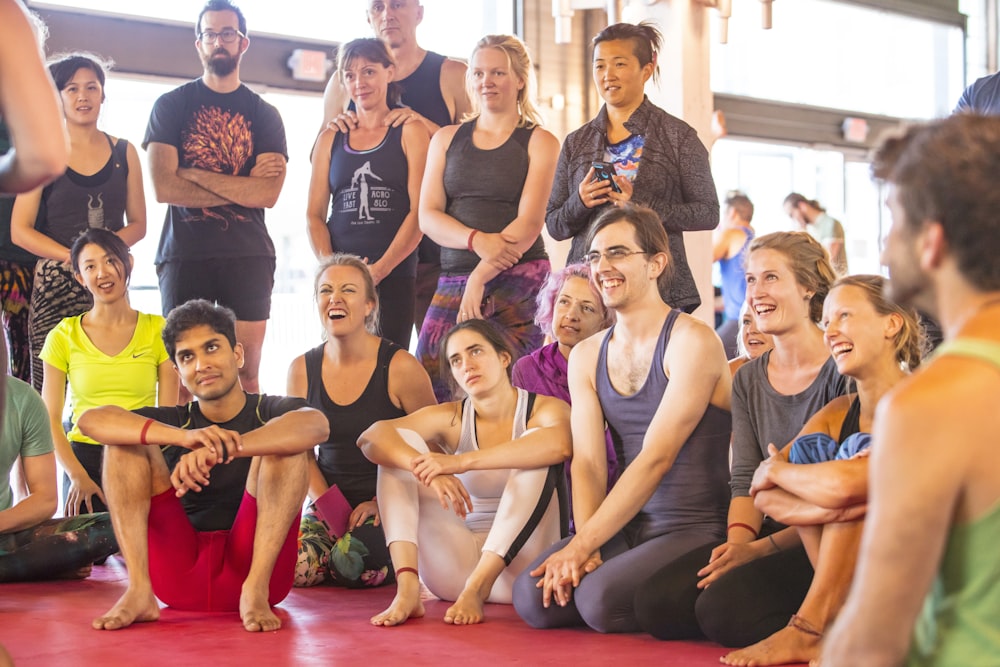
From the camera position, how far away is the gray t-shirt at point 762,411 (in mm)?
2762

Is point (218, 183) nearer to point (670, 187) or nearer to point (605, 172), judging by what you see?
point (605, 172)

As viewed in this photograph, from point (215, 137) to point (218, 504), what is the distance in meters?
1.47

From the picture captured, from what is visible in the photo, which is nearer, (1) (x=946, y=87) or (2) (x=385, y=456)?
(2) (x=385, y=456)

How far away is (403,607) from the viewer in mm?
2945

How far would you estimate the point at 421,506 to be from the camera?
3.28 metres

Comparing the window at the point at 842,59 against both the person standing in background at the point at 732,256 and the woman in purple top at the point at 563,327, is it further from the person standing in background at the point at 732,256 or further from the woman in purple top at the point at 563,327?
the woman in purple top at the point at 563,327

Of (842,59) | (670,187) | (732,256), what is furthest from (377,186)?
(842,59)

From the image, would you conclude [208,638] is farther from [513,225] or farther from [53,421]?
[513,225]

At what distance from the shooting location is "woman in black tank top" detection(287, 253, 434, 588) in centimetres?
352

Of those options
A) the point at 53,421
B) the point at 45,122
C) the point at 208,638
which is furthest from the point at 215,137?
the point at 45,122

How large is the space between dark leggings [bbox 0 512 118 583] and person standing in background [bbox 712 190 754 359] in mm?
4101

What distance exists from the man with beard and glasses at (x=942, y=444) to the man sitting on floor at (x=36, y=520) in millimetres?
2842

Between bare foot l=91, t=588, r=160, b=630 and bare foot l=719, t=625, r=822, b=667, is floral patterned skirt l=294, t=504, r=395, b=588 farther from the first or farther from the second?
bare foot l=719, t=625, r=822, b=667

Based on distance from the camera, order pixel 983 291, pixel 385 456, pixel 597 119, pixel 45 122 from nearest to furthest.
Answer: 1. pixel 983 291
2. pixel 45 122
3. pixel 385 456
4. pixel 597 119
